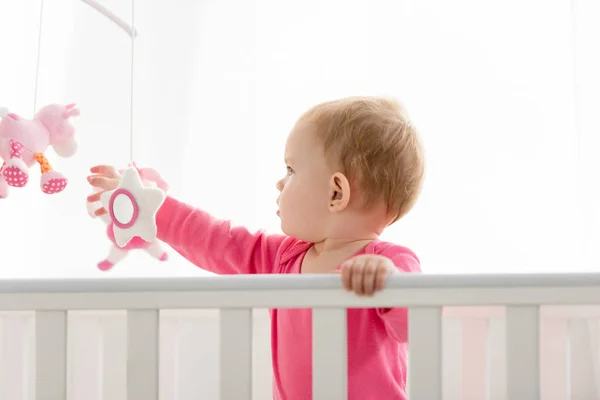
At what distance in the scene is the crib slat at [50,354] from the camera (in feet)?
2.86

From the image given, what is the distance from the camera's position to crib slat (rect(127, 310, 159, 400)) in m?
0.86

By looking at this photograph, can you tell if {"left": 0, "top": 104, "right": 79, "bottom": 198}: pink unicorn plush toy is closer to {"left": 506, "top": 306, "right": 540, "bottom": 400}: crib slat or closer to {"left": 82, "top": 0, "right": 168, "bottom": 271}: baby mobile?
{"left": 82, "top": 0, "right": 168, "bottom": 271}: baby mobile

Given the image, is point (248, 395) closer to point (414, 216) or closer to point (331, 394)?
point (331, 394)

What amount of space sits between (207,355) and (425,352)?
0.66 metres

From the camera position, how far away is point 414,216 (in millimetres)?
1547

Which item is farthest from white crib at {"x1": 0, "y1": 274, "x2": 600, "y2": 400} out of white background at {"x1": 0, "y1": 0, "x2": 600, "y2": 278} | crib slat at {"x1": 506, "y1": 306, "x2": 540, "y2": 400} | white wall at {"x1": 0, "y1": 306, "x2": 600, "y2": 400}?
white background at {"x1": 0, "y1": 0, "x2": 600, "y2": 278}

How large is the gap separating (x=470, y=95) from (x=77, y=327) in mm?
856

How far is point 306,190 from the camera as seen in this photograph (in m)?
1.11

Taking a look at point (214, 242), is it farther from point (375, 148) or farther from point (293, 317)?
point (375, 148)

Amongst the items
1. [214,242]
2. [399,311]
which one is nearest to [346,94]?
[214,242]

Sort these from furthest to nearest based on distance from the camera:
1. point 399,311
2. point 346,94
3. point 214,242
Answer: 1. point 346,94
2. point 214,242
3. point 399,311

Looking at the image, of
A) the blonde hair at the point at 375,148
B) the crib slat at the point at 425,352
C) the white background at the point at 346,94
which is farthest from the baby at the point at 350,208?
the white background at the point at 346,94

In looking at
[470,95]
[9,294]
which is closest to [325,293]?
[9,294]

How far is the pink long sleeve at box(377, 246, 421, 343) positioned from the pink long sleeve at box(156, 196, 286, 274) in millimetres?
246
